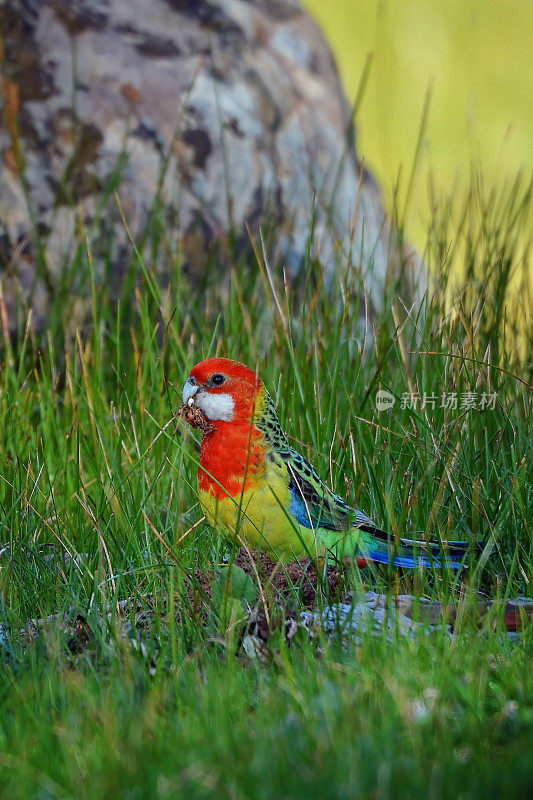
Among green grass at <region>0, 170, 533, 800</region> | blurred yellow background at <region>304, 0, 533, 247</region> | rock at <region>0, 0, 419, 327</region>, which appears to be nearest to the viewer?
green grass at <region>0, 170, 533, 800</region>

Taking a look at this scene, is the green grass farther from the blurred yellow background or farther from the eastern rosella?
the blurred yellow background

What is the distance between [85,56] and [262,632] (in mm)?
4027

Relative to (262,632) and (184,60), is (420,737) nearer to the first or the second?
(262,632)

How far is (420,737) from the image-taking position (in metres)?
1.82

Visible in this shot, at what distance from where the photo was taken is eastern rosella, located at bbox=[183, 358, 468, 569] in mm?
2705

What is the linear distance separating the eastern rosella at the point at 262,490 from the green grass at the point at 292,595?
109mm

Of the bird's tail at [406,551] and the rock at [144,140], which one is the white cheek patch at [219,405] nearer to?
the bird's tail at [406,551]

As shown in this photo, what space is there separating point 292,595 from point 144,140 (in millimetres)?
3482

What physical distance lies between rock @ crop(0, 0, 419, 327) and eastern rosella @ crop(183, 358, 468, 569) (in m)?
2.23

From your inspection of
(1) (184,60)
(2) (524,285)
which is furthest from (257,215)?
(2) (524,285)

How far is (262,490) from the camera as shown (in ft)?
8.95

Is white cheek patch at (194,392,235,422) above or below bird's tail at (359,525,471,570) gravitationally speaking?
above

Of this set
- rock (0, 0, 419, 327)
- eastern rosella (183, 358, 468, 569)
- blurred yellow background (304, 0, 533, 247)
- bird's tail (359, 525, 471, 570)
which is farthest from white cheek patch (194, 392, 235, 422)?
Result: blurred yellow background (304, 0, 533, 247)

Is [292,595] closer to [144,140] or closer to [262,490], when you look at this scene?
[262,490]
